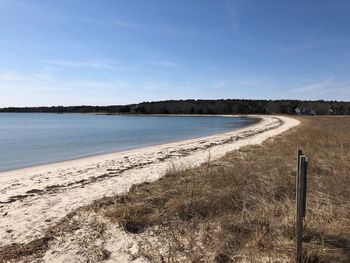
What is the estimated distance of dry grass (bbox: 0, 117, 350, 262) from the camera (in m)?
4.29

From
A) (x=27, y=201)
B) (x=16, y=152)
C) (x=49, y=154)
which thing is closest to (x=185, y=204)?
(x=27, y=201)

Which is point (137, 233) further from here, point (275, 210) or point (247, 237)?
point (275, 210)

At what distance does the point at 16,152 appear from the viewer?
2344 centimetres

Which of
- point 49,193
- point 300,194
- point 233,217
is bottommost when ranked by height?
point 49,193

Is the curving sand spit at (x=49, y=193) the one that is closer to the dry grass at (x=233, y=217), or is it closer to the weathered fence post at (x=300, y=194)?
the dry grass at (x=233, y=217)

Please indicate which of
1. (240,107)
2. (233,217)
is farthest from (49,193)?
(240,107)

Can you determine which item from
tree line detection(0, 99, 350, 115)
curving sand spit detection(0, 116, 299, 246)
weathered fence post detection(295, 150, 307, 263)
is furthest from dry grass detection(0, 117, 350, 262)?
tree line detection(0, 99, 350, 115)

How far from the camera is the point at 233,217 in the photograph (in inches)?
213

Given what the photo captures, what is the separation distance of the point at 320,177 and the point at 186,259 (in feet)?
15.7

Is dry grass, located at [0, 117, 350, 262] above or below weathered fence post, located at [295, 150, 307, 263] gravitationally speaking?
below

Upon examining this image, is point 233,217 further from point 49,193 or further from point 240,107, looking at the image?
point 240,107

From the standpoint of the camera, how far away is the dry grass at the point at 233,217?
4.29 meters

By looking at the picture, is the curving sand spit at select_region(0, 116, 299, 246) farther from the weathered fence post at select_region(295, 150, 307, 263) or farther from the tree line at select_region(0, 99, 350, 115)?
the tree line at select_region(0, 99, 350, 115)

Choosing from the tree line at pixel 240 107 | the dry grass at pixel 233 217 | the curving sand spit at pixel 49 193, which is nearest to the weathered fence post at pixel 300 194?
the dry grass at pixel 233 217
